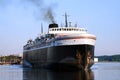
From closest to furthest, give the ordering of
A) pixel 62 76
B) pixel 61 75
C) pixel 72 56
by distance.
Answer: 1. pixel 62 76
2. pixel 61 75
3. pixel 72 56

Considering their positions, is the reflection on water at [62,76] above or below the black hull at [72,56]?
below

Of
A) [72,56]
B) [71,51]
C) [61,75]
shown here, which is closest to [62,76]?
[61,75]

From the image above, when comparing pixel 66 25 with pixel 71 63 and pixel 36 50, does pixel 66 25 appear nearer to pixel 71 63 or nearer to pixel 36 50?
pixel 36 50

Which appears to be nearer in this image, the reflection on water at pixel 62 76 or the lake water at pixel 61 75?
the reflection on water at pixel 62 76

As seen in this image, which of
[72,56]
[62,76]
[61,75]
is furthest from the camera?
[72,56]

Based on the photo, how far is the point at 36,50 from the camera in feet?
247

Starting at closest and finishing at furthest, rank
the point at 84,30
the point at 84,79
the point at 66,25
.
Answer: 1. the point at 84,79
2. the point at 84,30
3. the point at 66,25

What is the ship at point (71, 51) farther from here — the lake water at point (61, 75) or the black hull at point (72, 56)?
the lake water at point (61, 75)

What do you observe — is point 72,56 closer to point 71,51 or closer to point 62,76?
point 71,51

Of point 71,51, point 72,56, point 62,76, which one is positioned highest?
point 71,51

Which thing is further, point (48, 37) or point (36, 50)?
point (36, 50)

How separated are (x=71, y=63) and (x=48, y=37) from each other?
13.8 m

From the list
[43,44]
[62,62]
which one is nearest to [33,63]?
[43,44]

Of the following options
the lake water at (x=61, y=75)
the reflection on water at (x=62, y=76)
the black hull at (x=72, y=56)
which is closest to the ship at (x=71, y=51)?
the black hull at (x=72, y=56)
